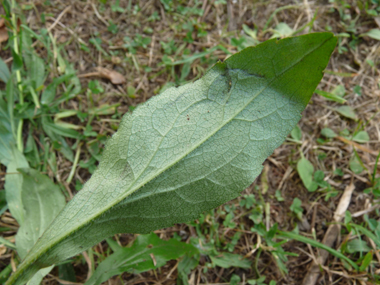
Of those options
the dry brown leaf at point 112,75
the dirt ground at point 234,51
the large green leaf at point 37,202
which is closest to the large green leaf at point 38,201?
the large green leaf at point 37,202

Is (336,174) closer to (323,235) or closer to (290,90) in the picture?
(323,235)

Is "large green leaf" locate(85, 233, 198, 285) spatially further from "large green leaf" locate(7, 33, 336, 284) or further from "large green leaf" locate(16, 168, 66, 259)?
"large green leaf" locate(16, 168, 66, 259)

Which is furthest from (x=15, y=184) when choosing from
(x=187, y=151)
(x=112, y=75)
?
(x=187, y=151)

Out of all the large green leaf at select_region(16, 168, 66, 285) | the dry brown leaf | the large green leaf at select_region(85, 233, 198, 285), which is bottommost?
the large green leaf at select_region(85, 233, 198, 285)

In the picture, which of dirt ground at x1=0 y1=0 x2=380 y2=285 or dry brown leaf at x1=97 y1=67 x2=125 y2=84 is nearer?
dirt ground at x1=0 y1=0 x2=380 y2=285

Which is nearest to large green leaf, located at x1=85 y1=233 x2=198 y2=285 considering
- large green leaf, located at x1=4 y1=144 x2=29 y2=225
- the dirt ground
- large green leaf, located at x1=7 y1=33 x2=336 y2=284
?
the dirt ground

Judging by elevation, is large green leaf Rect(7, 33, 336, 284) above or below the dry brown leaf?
below

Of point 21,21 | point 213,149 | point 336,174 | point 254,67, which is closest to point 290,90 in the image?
point 254,67

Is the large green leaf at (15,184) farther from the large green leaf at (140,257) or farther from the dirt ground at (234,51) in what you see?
the large green leaf at (140,257)
